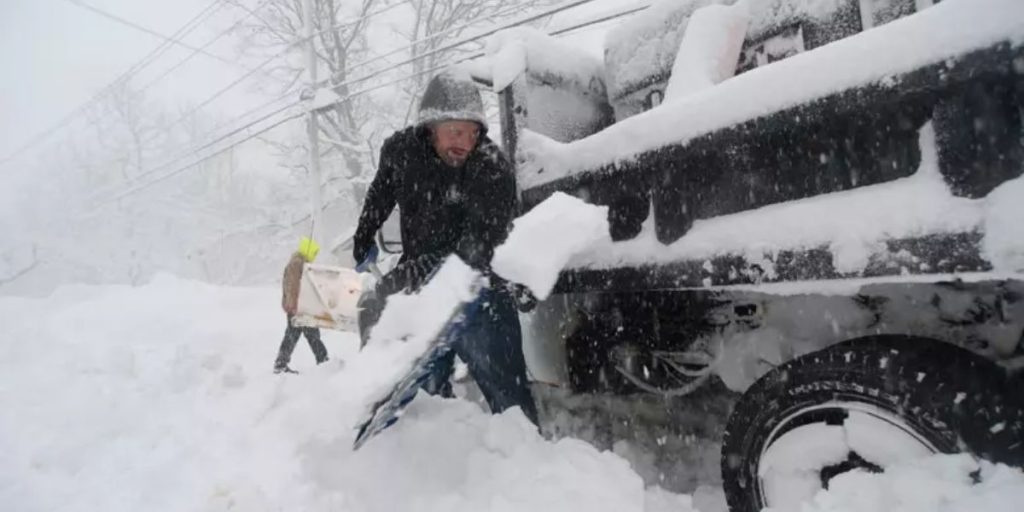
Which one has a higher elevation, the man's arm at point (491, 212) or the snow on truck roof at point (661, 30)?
the snow on truck roof at point (661, 30)

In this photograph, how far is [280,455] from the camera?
2029 millimetres

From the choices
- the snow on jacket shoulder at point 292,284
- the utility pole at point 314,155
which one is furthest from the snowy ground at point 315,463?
the utility pole at point 314,155

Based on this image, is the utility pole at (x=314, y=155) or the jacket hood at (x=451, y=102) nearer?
the jacket hood at (x=451, y=102)

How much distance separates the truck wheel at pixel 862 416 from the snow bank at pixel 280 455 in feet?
1.40

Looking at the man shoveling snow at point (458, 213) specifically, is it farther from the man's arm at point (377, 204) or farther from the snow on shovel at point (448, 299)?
the snow on shovel at point (448, 299)

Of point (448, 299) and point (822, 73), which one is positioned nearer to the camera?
point (822, 73)

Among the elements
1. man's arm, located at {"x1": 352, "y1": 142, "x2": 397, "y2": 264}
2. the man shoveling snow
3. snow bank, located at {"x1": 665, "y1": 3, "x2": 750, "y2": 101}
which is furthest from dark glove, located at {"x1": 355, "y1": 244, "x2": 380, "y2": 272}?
snow bank, located at {"x1": 665, "y1": 3, "x2": 750, "y2": 101}

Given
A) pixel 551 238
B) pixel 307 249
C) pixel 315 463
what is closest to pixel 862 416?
pixel 551 238

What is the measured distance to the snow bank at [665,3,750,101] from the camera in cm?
184

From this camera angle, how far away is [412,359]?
6.32 ft

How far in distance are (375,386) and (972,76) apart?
1.83 meters

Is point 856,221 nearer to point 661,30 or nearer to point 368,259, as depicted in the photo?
point 661,30

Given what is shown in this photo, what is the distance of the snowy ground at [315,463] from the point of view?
50.9 inches

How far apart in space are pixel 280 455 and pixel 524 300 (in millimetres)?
1152
